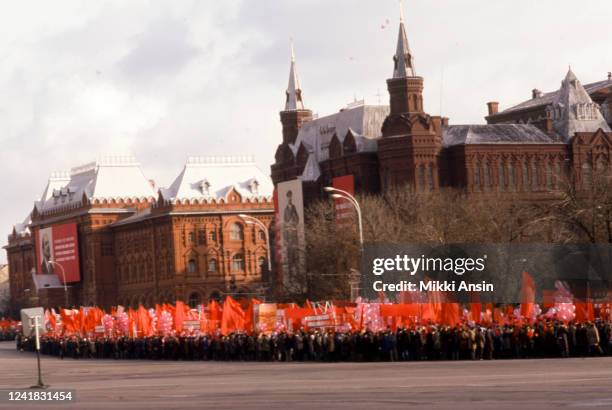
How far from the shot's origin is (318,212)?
376 ft

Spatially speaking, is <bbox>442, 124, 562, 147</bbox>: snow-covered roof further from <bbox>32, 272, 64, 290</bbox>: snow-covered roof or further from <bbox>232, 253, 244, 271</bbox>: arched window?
<bbox>32, 272, 64, 290</bbox>: snow-covered roof

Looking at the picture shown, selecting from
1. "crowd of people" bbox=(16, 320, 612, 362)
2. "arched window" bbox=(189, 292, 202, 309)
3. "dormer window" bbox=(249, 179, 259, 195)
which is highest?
"dormer window" bbox=(249, 179, 259, 195)

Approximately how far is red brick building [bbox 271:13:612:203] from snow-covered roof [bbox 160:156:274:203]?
2344 centimetres

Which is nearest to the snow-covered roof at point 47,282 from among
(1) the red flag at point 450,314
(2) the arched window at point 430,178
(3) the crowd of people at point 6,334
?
(3) the crowd of people at point 6,334

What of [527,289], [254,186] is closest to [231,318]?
[527,289]

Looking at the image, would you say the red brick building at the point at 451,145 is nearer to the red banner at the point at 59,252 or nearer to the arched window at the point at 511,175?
the arched window at the point at 511,175

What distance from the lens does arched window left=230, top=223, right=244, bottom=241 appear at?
158 m

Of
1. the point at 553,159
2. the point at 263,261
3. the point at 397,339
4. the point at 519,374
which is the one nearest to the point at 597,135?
the point at 553,159

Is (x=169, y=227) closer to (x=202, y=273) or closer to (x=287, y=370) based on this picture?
(x=202, y=273)

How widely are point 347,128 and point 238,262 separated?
29921 millimetres

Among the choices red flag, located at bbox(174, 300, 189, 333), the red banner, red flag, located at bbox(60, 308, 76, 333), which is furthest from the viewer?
the red banner

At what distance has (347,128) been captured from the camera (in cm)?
13175

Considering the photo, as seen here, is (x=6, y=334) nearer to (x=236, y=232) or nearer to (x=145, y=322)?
(x=236, y=232)

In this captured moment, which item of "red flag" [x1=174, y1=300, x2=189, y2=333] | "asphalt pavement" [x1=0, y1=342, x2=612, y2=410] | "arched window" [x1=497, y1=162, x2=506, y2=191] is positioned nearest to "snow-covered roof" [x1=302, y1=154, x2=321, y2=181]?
"arched window" [x1=497, y1=162, x2=506, y2=191]
